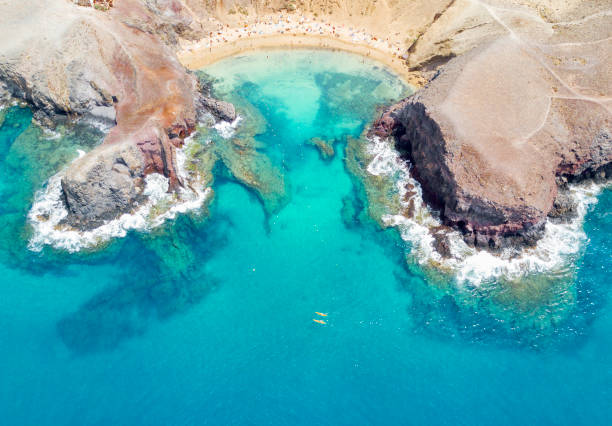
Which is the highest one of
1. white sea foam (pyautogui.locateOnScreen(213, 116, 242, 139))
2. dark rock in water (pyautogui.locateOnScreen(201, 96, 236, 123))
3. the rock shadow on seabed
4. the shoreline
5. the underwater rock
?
the shoreline

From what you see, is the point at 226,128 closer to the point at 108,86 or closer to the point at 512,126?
the point at 108,86

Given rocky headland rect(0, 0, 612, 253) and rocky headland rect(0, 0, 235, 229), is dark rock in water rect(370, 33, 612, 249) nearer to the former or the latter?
rocky headland rect(0, 0, 612, 253)

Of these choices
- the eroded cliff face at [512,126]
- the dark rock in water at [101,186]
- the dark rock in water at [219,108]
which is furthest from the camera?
the dark rock in water at [219,108]

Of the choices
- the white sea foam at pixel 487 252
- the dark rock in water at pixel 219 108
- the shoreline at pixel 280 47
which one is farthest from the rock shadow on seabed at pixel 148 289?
the shoreline at pixel 280 47

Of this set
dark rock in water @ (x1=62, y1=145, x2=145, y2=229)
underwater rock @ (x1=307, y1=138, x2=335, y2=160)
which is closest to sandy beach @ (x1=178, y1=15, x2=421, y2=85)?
underwater rock @ (x1=307, y1=138, x2=335, y2=160)

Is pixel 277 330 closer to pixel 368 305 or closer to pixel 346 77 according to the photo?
pixel 368 305

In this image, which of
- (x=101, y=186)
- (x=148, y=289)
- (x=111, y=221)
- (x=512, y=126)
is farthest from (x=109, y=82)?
(x=512, y=126)

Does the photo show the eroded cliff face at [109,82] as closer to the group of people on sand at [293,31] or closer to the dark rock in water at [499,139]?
the group of people on sand at [293,31]
